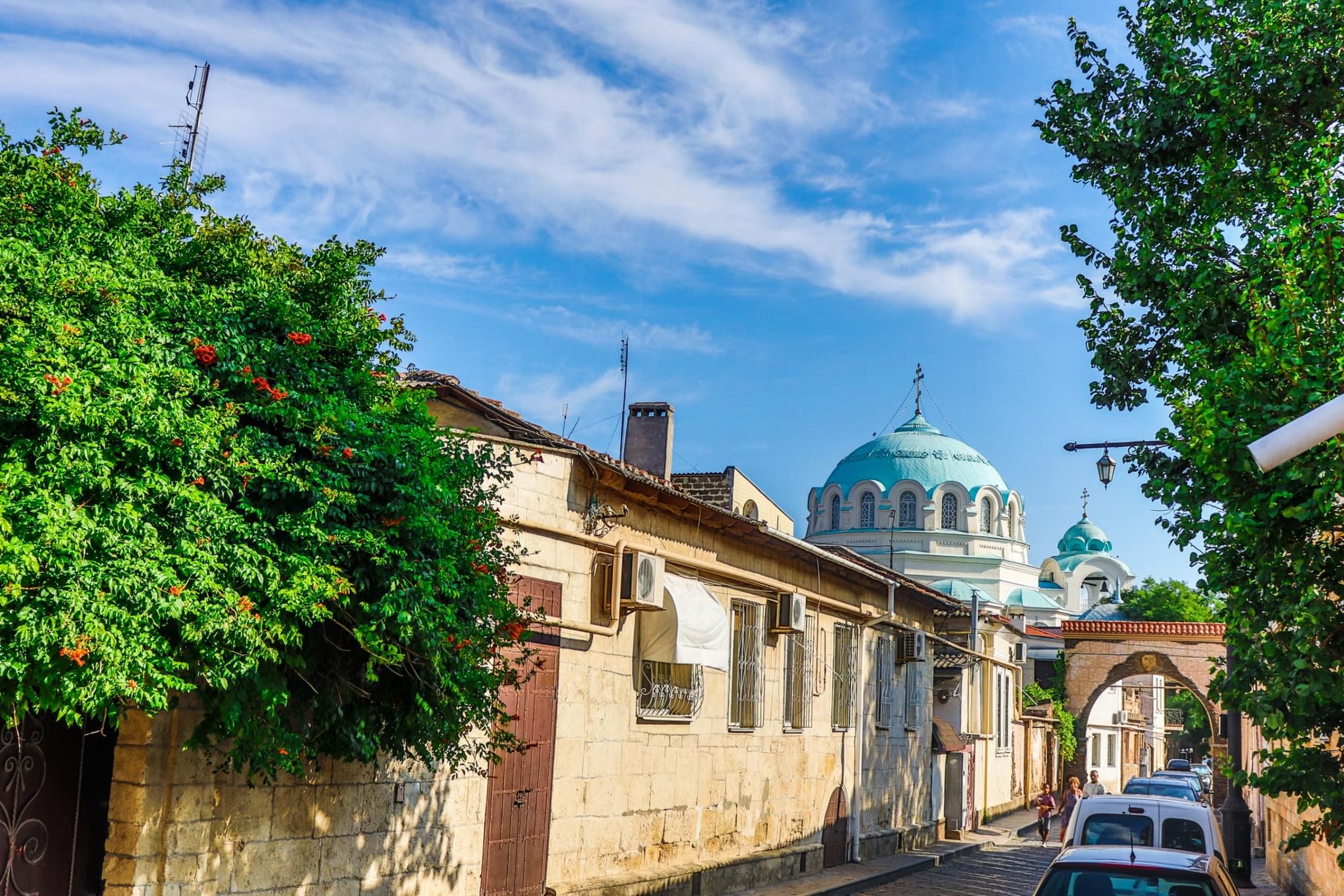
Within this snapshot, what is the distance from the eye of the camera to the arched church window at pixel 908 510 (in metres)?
67.5

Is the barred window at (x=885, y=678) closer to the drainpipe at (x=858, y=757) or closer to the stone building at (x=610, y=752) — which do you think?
the stone building at (x=610, y=752)

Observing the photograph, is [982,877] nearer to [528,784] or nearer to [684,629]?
[684,629]

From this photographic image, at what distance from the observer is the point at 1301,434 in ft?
13.9

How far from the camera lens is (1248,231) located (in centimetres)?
1033

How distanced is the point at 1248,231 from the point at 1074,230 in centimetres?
183

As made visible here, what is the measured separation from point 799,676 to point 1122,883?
28.6 feet

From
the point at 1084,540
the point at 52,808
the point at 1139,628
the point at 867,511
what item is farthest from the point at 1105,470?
the point at 1084,540

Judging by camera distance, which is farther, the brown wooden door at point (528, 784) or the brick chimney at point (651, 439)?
the brick chimney at point (651, 439)

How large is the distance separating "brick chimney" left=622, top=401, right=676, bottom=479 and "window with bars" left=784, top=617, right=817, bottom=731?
Result: 284cm

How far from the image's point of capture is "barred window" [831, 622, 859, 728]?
59.0 feet

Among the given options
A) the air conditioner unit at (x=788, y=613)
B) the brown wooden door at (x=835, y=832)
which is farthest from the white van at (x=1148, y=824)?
the brown wooden door at (x=835, y=832)

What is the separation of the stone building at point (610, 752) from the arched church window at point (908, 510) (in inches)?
1926

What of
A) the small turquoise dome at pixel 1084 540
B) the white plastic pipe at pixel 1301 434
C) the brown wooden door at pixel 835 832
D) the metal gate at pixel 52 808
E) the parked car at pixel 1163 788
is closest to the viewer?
the white plastic pipe at pixel 1301 434

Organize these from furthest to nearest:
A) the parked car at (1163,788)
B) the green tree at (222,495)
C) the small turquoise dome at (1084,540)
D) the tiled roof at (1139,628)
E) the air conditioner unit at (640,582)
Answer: the small turquoise dome at (1084,540)
the tiled roof at (1139,628)
the parked car at (1163,788)
the air conditioner unit at (640,582)
the green tree at (222,495)
